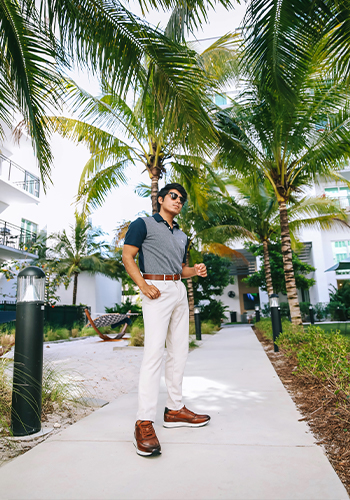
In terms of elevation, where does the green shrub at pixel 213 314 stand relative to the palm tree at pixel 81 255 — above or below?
below

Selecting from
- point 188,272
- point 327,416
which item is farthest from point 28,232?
point 327,416

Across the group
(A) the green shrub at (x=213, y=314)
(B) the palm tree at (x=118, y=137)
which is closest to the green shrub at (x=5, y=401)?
(B) the palm tree at (x=118, y=137)

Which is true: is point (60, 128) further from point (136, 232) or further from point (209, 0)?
point (136, 232)

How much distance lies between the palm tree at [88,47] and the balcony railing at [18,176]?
53.8 ft

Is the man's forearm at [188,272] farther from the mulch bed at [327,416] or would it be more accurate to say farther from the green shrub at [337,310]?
the green shrub at [337,310]

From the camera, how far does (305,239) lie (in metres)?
24.2

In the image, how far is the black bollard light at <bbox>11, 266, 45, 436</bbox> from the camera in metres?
2.56

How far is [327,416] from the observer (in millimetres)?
2717

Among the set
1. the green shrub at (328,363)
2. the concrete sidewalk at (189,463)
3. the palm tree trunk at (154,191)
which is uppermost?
the palm tree trunk at (154,191)

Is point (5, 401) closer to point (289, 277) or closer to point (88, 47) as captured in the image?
point (88, 47)

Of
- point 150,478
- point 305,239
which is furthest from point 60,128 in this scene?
point 305,239

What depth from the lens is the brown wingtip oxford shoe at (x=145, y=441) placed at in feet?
6.94

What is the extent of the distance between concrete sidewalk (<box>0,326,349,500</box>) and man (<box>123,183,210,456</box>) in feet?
0.77

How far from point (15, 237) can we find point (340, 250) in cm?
2052
